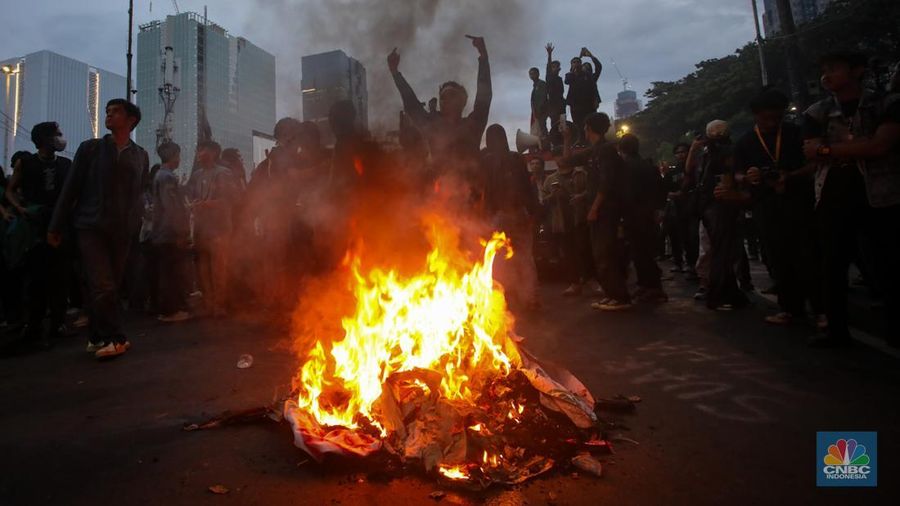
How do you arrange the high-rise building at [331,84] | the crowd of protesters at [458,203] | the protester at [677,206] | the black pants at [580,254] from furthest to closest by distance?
the protester at [677,206] → the black pants at [580,254] → the high-rise building at [331,84] → the crowd of protesters at [458,203]

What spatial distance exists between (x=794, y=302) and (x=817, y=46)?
29.0 metres

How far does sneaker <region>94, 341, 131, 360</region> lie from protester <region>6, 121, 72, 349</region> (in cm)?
112

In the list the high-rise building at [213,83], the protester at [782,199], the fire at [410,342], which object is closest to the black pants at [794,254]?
the protester at [782,199]

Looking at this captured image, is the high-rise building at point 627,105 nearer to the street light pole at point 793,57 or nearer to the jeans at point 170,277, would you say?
the street light pole at point 793,57

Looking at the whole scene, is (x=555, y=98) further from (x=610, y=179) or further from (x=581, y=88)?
(x=610, y=179)

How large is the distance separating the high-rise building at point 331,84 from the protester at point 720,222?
4001mm

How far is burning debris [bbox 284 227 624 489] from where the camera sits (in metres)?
2.38

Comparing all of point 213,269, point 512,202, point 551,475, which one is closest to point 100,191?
point 213,269

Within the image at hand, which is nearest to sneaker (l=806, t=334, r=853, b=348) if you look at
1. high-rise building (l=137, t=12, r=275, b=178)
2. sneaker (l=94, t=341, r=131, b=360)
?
high-rise building (l=137, t=12, r=275, b=178)

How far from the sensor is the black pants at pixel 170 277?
21.1ft

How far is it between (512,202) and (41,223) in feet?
17.1

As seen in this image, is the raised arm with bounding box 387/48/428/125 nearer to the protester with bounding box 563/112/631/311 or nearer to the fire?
the fire

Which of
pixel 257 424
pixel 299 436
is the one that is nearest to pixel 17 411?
pixel 257 424

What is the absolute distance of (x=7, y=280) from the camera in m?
6.14
